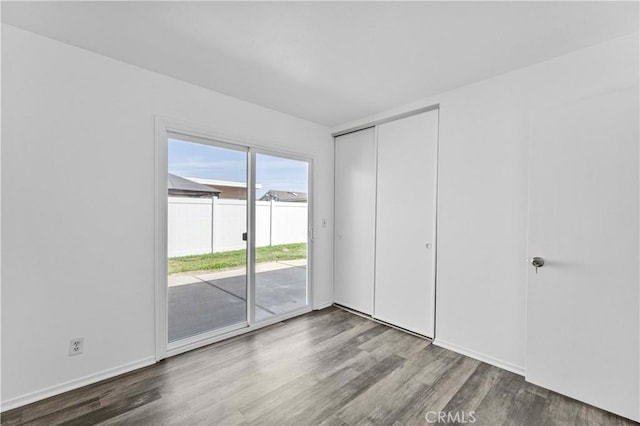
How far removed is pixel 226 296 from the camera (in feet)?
10.2

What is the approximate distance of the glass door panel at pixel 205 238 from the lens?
272cm

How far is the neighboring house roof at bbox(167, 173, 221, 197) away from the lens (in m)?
2.68

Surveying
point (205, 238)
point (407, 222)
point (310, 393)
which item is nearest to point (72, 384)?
point (205, 238)

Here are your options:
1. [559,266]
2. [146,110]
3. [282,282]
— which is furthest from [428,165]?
[146,110]

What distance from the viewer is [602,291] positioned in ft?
6.47

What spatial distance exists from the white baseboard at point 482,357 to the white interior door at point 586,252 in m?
0.13

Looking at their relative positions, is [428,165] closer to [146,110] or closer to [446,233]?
[446,233]

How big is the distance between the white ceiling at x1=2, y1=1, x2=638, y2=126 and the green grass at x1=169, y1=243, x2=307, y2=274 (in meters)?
1.72

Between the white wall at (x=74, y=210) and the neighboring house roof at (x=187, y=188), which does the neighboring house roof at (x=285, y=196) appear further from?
the white wall at (x=74, y=210)

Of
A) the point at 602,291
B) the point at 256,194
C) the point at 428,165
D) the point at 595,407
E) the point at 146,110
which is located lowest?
the point at 595,407

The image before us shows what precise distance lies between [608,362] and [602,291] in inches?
18.9

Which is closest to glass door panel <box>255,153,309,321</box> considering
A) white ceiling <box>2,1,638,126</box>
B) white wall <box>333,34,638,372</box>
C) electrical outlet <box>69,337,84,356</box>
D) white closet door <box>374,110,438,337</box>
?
white closet door <box>374,110,438,337</box>

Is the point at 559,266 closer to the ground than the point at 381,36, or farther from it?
closer to the ground

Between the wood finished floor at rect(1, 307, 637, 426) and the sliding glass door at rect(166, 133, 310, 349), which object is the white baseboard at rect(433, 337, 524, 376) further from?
the sliding glass door at rect(166, 133, 310, 349)
